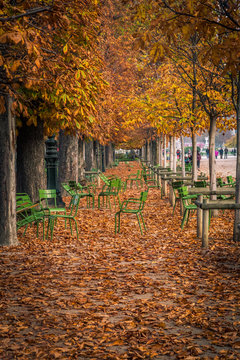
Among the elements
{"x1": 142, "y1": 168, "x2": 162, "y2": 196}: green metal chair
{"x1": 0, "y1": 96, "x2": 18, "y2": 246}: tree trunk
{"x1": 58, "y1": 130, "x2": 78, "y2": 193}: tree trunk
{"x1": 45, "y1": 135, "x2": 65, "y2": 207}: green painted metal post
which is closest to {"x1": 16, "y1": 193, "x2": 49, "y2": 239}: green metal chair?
{"x1": 0, "y1": 96, "x2": 18, "y2": 246}: tree trunk

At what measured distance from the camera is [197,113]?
16.1 m

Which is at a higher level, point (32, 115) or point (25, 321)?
point (32, 115)

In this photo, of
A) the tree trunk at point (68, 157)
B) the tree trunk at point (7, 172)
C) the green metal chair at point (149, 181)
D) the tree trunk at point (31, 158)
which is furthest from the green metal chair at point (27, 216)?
the green metal chair at point (149, 181)

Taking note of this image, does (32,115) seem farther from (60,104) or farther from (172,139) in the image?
(172,139)

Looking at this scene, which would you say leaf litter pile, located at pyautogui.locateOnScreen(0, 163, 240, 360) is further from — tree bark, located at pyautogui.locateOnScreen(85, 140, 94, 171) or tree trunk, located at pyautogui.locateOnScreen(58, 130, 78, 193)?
tree bark, located at pyautogui.locateOnScreen(85, 140, 94, 171)

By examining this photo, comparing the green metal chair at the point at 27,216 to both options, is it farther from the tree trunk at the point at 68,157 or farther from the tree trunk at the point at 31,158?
the tree trunk at the point at 68,157

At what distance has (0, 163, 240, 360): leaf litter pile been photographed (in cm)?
492

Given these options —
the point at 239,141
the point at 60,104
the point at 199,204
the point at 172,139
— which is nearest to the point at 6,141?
the point at 60,104

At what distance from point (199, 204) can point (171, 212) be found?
5759 mm

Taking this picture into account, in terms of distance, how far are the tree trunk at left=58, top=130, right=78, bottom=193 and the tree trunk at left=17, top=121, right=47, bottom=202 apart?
6607mm

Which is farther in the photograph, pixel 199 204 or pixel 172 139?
pixel 172 139

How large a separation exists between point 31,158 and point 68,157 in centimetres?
689

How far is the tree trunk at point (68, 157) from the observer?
20781mm

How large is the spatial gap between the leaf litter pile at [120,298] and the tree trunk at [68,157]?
951 centimetres
